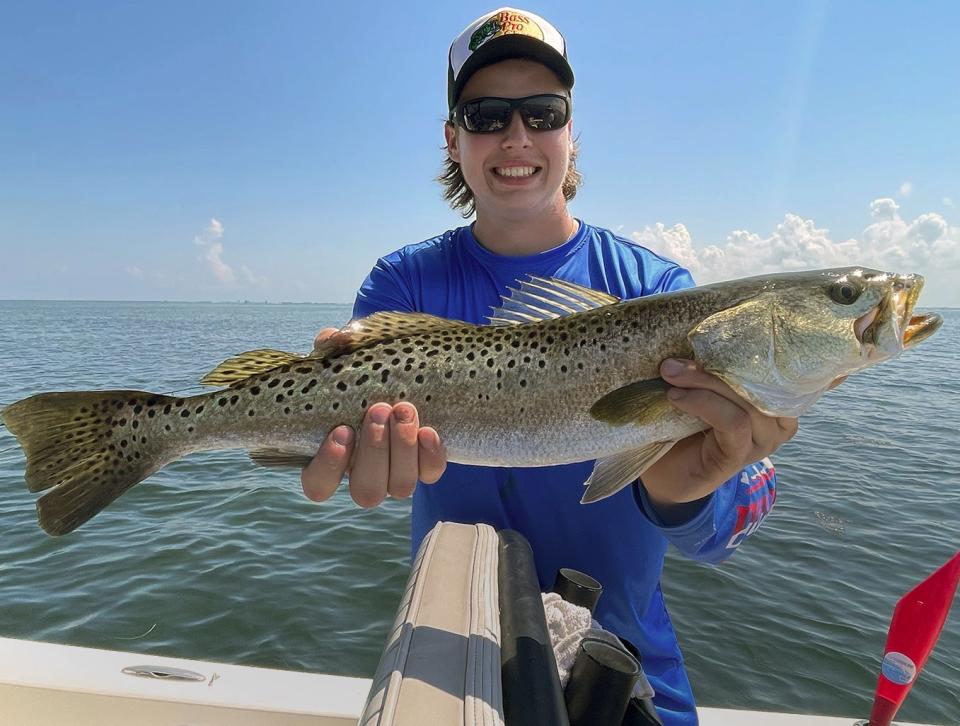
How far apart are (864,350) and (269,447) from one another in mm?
3093

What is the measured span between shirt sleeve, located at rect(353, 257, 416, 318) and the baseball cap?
126 cm

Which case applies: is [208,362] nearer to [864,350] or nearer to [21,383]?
[21,383]

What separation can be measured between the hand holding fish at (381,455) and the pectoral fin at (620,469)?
2.59 feet

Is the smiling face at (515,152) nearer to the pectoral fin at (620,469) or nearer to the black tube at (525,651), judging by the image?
the pectoral fin at (620,469)

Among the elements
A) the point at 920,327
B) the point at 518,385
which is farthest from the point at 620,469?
the point at 920,327

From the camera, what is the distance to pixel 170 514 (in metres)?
11.4

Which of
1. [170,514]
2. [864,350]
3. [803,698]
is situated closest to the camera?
[864,350]

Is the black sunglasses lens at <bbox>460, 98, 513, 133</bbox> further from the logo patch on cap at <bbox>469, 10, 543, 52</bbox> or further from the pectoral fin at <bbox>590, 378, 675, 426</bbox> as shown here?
the pectoral fin at <bbox>590, 378, 675, 426</bbox>

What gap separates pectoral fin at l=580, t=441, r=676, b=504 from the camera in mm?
3062

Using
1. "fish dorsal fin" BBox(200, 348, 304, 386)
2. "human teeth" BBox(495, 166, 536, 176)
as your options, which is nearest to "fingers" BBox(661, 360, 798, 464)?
"human teeth" BBox(495, 166, 536, 176)

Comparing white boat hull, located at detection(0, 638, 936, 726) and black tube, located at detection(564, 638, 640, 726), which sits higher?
black tube, located at detection(564, 638, 640, 726)

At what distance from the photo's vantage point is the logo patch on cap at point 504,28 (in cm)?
379

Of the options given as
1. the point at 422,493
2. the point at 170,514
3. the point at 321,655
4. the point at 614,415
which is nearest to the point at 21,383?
the point at 170,514

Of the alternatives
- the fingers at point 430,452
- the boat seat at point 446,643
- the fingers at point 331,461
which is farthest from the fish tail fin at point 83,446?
the boat seat at point 446,643
